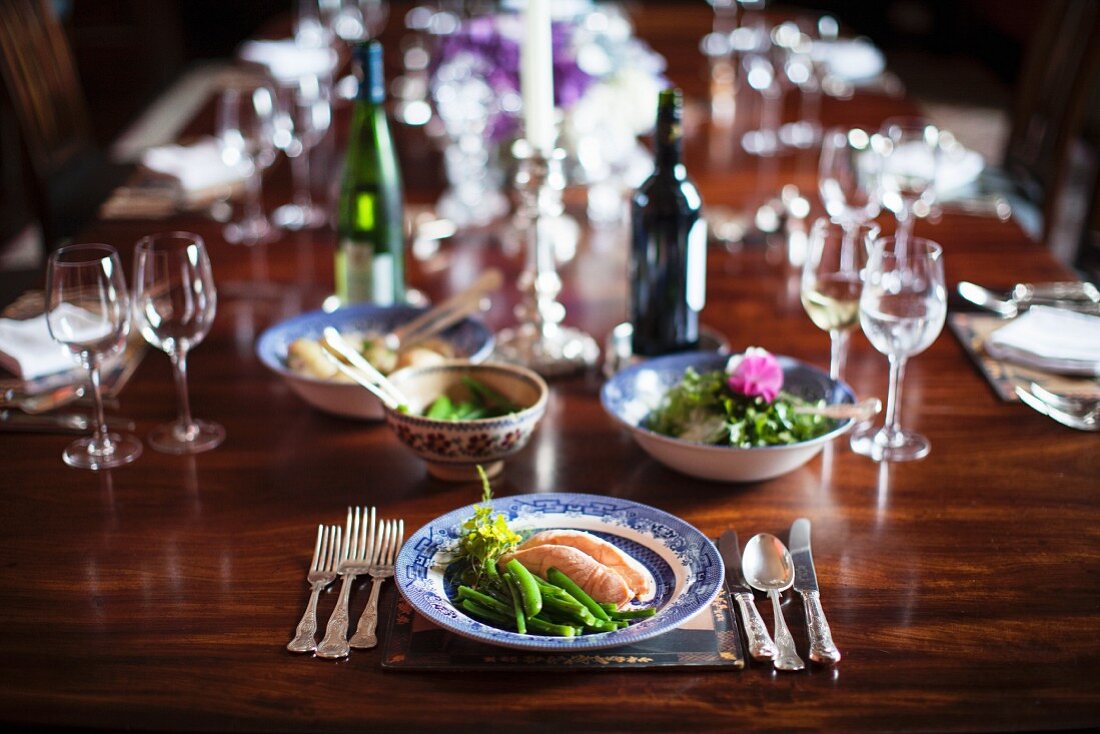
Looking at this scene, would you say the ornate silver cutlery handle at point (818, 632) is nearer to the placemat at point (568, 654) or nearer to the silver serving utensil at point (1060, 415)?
the placemat at point (568, 654)

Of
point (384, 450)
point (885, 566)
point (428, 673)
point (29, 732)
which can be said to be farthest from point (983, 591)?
point (29, 732)

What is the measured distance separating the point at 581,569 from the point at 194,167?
1498mm

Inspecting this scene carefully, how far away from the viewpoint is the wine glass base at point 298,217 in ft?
6.89

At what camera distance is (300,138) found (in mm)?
2037

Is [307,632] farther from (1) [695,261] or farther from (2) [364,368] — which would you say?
(1) [695,261]

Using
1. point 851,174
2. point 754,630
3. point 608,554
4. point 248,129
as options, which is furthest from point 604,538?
point 248,129

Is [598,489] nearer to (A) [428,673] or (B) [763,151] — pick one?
(A) [428,673]

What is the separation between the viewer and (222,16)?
266 inches

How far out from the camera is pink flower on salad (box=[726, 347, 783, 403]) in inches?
48.3

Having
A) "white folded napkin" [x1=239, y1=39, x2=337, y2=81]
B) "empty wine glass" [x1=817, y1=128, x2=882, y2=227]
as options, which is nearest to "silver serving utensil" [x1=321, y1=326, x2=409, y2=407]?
"empty wine glass" [x1=817, y1=128, x2=882, y2=227]

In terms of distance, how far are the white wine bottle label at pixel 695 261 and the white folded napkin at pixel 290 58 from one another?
4.17 feet

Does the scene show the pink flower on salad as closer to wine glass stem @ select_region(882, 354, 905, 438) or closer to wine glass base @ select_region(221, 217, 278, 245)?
wine glass stem @ select_region(882, 354, 905, 438)

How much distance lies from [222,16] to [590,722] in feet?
21.5

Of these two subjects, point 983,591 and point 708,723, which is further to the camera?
point 983,591
